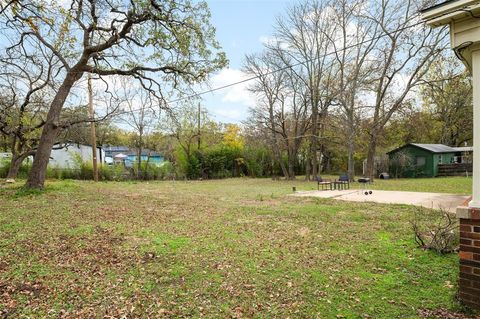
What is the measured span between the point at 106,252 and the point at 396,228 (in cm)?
543

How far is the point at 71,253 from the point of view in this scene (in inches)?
177

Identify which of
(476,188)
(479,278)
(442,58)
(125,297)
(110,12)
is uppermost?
(442,58)

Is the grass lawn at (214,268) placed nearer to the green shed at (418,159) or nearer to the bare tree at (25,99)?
the bare tree at (25,99)

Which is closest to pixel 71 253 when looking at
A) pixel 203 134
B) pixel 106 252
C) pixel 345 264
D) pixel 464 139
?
pixel 106 252

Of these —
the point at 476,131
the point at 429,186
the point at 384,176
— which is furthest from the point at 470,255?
the point at 384,176

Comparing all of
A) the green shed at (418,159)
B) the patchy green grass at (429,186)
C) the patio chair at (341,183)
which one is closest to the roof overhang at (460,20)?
the patchy green grass at (429,186)

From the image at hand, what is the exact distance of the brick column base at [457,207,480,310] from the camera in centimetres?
288

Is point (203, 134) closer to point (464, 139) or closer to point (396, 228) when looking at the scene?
point (396, 228)

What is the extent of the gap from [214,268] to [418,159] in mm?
23706

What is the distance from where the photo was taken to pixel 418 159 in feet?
76.8

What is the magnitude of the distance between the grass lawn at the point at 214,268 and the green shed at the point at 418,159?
→ 18.4 metres

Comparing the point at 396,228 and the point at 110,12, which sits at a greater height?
the point at 110,12

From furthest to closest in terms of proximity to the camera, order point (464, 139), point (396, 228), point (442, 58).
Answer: point (464, 139), point (442, 58), point (396, 228)

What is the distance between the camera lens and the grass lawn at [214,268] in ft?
10.1
